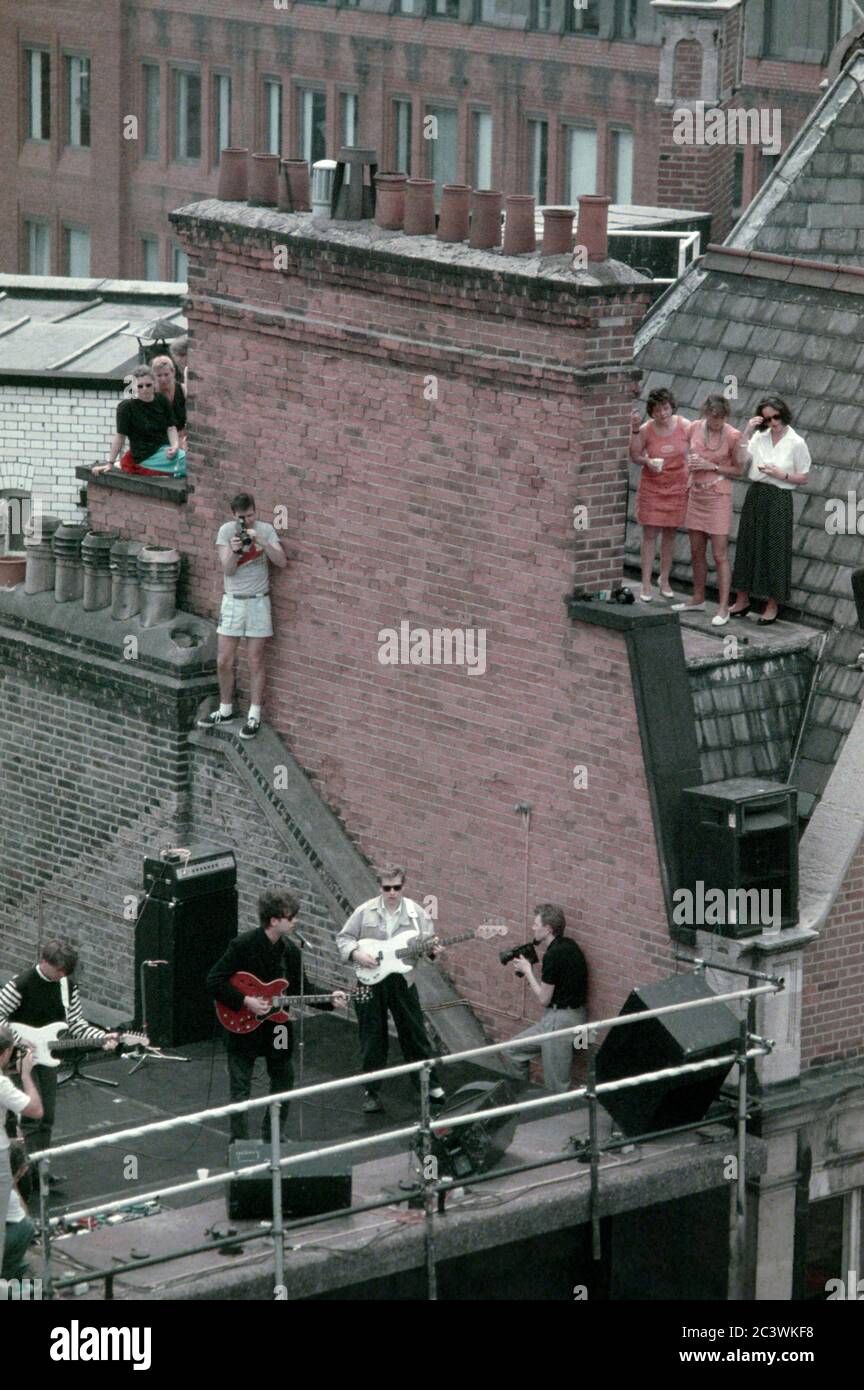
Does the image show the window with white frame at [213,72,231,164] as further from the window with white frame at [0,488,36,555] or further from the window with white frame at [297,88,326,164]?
the window with white frame at [0,488,36,555]

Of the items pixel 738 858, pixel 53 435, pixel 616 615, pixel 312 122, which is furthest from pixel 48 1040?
pixel 312 122

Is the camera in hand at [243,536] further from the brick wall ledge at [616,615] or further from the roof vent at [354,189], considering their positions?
the brick wall ledge at [616,615]

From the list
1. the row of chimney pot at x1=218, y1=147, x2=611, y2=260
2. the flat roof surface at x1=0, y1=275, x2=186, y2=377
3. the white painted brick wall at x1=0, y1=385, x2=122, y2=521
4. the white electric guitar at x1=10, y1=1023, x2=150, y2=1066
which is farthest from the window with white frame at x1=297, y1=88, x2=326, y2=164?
the white electric guitar at x1=10, y1=1023, x2=150, y2=1066

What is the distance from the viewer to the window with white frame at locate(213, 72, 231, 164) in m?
65.5

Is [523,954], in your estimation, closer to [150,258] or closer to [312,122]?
[312,122]

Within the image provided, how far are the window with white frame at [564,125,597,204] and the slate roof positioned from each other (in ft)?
107

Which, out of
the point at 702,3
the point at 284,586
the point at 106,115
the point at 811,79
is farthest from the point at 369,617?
the point at 106,115

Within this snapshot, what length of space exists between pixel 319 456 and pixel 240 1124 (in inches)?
211

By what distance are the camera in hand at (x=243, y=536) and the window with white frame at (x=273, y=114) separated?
4389 cm

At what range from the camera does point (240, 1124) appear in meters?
18.3

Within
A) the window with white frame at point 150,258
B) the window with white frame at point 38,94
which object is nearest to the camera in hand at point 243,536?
the window with white frame at point 150,258
